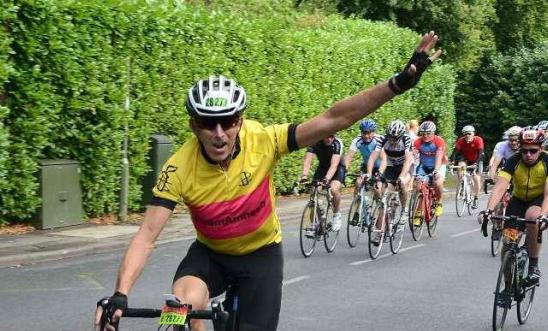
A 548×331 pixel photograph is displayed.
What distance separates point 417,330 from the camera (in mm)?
8680

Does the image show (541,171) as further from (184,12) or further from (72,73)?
(184,12)

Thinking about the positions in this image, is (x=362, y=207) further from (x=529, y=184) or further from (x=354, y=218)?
(x=529, y=184)

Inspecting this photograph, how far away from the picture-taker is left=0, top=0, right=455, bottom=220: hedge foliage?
14062 mm

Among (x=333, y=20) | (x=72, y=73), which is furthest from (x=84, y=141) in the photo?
(x=333, y=20)

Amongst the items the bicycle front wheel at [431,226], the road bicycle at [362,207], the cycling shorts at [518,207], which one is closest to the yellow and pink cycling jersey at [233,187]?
the cycling shorts at [518,207]

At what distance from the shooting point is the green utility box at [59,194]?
14.6m

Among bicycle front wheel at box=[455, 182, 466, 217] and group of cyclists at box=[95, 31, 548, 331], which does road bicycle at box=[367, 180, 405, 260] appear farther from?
group of cyclists at box=[95, 31, 548, 331]

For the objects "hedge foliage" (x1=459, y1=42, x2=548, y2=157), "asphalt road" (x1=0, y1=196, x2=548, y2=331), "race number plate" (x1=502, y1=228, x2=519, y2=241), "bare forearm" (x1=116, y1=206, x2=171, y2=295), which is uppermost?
"hedge foliage" (x1=459, y1=42, x2=548, y2=157)

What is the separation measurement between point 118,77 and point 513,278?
8688 millimetres

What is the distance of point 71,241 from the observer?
44.2 feet

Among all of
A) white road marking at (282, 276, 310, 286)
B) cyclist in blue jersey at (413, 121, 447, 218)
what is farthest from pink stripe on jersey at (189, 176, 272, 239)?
cyclist in blue jersey at (413, 121, 447, 218)

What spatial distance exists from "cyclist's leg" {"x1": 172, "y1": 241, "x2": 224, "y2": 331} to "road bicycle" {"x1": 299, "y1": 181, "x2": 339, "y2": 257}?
830 centimetres

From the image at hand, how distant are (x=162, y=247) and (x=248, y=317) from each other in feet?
30.8

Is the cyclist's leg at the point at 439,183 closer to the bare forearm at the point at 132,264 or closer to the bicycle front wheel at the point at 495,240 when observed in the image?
the bicycle front wheel at the point at 495,240
